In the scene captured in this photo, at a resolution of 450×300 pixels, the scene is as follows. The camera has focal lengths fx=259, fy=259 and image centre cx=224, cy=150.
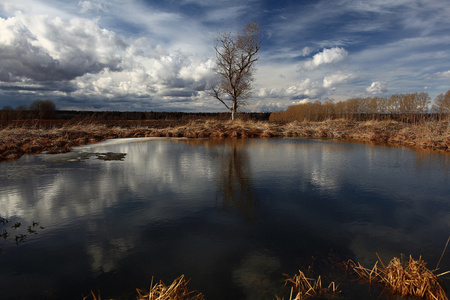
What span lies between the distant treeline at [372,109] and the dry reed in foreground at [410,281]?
34407mm

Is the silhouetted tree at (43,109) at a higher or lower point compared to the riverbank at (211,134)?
higher

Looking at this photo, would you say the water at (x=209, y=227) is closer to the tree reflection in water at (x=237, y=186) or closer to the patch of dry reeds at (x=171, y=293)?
the tree reflection in water at (x=237, y=186)

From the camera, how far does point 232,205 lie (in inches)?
199

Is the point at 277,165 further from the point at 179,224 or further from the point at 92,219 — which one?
the point at 92,219

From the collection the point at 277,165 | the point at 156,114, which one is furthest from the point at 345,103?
the point at 277,165

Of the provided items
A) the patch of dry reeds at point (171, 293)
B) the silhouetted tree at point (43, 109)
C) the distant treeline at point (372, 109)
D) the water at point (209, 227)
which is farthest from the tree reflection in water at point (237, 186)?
the silhouetted tree at point (43, 109)

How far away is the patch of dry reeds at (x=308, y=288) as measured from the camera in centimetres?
264

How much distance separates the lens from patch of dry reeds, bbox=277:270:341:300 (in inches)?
104

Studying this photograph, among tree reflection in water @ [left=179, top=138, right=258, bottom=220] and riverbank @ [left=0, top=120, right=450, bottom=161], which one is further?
riverbank @ [left=0, top=120, right=450, bottom=161]

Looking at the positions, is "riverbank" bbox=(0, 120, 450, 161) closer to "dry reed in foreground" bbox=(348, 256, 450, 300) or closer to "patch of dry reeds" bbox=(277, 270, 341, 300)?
"patch of dry reeds" bbox=(277, 270, 341, 300)

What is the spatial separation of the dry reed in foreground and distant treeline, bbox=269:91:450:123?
34.4m

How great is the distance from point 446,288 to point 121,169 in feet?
25.8

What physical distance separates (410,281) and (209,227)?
8.50 ft

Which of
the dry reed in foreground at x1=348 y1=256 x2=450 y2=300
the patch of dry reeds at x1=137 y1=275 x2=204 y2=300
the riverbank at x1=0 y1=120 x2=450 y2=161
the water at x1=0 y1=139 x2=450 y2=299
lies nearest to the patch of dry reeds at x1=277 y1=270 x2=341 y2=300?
the water at x1=0 y1=139 x2=450 y2=299
